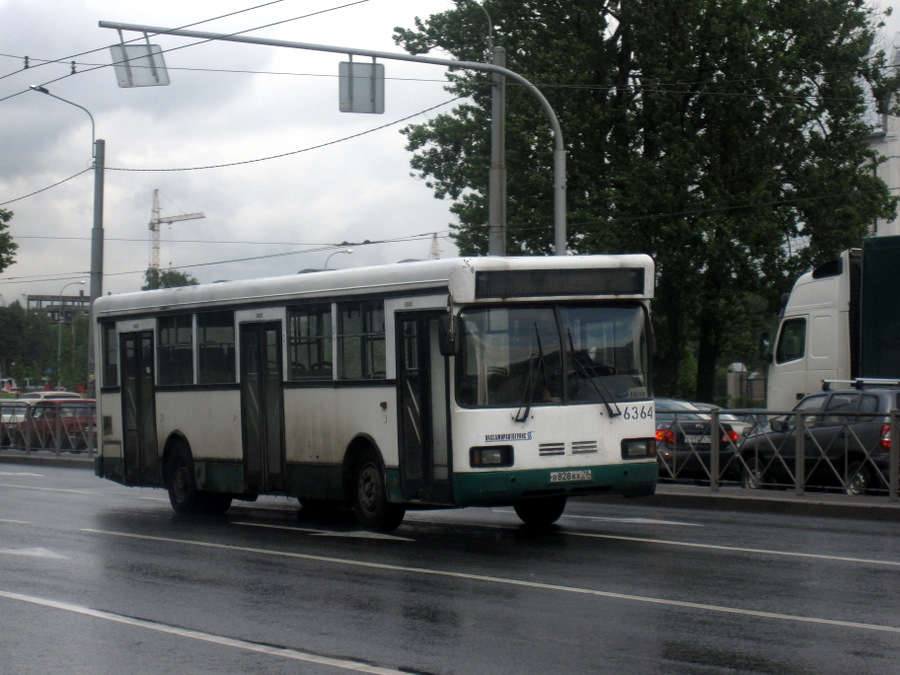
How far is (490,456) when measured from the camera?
12406mm

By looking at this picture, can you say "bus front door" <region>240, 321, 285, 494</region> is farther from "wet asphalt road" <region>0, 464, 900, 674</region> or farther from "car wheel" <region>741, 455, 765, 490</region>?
"car wheel" <region>741, 455, 765, 490</region>

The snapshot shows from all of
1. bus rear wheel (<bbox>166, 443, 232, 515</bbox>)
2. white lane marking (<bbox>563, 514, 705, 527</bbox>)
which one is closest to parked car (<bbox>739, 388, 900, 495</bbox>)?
white lane marking (<bbox>563, 514, 705, 527</bbox>)

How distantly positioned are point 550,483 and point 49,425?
21828mm

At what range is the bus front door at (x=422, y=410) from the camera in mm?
12711

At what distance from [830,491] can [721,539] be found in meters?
4.58

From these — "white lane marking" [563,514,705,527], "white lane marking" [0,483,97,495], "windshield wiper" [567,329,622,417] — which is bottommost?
"white lane marking" [0,483,97,495]

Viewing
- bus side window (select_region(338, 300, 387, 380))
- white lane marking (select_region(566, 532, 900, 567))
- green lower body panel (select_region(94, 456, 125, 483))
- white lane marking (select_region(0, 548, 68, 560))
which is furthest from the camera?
green lower body panel (select_region(94, 456, 125, 483))

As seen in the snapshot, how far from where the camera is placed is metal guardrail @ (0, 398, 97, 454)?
30.5 metres

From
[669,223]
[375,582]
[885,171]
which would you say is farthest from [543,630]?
[885,171]

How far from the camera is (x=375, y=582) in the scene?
10219 millimetres

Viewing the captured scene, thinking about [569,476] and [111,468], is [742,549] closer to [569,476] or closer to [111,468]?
[569,476]

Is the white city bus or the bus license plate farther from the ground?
the white city bus

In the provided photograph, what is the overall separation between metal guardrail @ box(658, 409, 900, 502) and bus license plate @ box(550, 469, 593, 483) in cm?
492

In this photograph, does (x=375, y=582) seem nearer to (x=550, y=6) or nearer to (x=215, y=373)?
(x=215, y=373)
